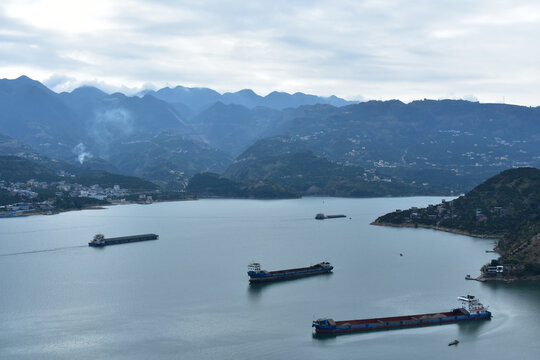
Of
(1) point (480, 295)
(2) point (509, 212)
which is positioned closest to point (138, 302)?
(1) point (480, 295)

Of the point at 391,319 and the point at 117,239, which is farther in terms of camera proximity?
the point at 117,239

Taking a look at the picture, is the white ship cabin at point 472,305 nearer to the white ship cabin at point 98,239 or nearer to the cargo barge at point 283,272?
the cargo barge at point 283,272

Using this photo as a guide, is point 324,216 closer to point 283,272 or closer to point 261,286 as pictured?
point 283,272

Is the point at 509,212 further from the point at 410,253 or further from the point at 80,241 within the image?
the point at 80,241

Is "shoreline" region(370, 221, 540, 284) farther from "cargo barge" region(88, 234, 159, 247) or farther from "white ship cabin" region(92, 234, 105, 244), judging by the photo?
"white ship cabin" region(92, 234, 105, 244)

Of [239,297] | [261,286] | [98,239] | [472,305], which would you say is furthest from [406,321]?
[98,239]

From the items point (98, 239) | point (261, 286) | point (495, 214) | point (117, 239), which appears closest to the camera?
point (261, 286)

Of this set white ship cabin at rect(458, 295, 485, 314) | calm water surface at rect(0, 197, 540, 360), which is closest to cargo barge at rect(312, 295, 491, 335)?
white ship cabin at rect(458, 295, 485, 314)
